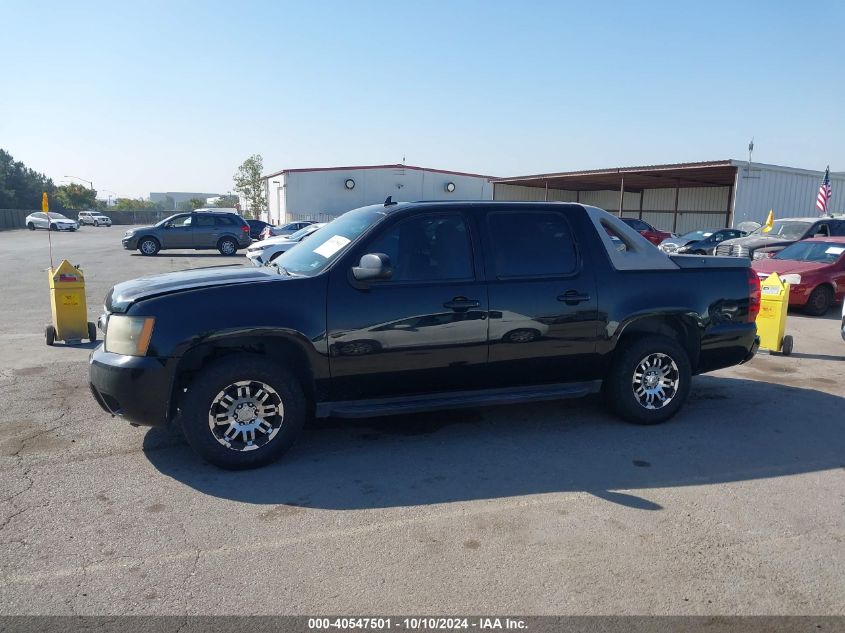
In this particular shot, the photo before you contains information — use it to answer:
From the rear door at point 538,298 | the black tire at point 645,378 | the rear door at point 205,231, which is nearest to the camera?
the rear door at point 538,298

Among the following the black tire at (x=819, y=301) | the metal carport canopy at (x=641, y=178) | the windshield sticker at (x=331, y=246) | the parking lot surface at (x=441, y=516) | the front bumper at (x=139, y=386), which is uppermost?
the metal carport canopy at (x=641, y=178)

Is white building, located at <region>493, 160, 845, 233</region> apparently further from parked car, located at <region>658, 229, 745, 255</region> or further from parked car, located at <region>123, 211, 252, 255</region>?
parked car, located at <region>123, 211, 252, 255</region>

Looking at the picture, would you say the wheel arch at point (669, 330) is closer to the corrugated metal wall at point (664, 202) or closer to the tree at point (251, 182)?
the corrugated metal wall at point (664, 202)

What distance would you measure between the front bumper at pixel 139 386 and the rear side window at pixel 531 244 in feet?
8.40

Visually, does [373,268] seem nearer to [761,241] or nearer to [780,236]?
[761,241]

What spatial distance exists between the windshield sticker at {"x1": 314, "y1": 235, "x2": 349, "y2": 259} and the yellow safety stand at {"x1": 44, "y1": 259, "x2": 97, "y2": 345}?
A: 5207 millimetres

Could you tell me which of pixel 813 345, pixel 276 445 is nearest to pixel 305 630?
pixel 276 445

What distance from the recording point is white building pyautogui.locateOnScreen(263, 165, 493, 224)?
144 feet

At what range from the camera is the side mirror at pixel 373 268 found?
15.1 ft

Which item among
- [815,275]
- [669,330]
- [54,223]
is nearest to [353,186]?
[54,223]

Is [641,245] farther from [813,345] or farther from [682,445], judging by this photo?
[813,345]

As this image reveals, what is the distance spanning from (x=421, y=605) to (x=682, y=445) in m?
3.01

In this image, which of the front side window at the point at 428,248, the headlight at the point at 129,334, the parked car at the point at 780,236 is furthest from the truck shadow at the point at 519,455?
the parked car at the point at 780,236

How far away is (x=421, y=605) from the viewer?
308 centimetres
